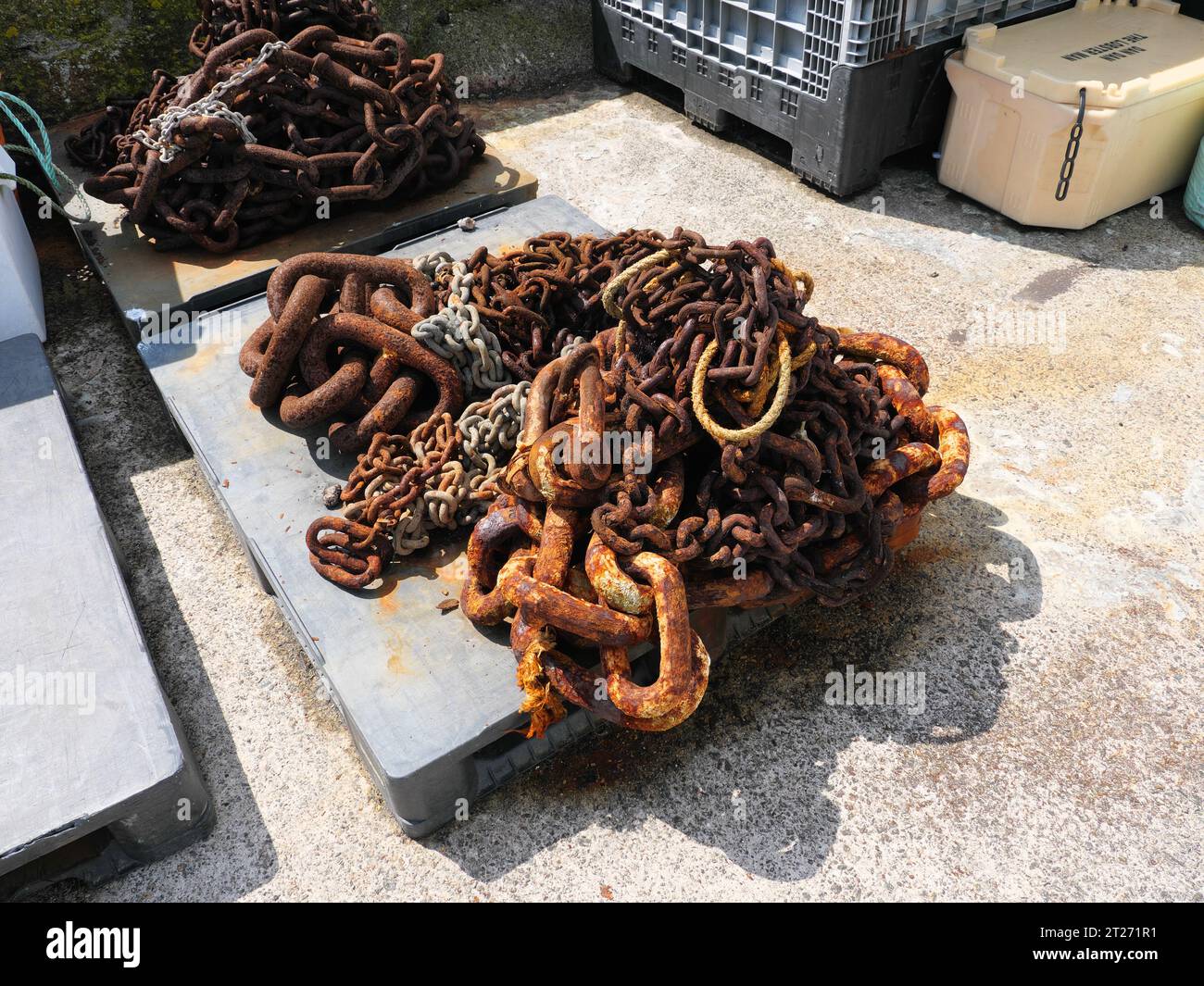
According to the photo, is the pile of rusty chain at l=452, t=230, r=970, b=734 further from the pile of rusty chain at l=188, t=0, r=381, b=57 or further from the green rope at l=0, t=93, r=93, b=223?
the green rope at l=0, t=93, r=93, b=223

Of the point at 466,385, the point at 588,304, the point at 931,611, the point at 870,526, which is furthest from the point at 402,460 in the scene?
the point at 931,611

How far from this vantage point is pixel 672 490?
2.46m

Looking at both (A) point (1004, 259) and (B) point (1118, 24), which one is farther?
(B) point (1118, 24)

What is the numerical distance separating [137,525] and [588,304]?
1917 millimetres

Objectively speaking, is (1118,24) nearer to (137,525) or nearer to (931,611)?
(931,611)

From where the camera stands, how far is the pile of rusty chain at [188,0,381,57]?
441 cm

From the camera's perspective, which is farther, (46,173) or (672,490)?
(46,173)

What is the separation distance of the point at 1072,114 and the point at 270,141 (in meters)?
3.91

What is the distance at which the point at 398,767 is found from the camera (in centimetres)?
231

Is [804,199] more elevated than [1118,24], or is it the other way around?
[1118,24]

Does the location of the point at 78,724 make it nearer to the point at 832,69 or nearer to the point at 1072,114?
the point at 832,69

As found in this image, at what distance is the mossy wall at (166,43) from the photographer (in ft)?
18.2
